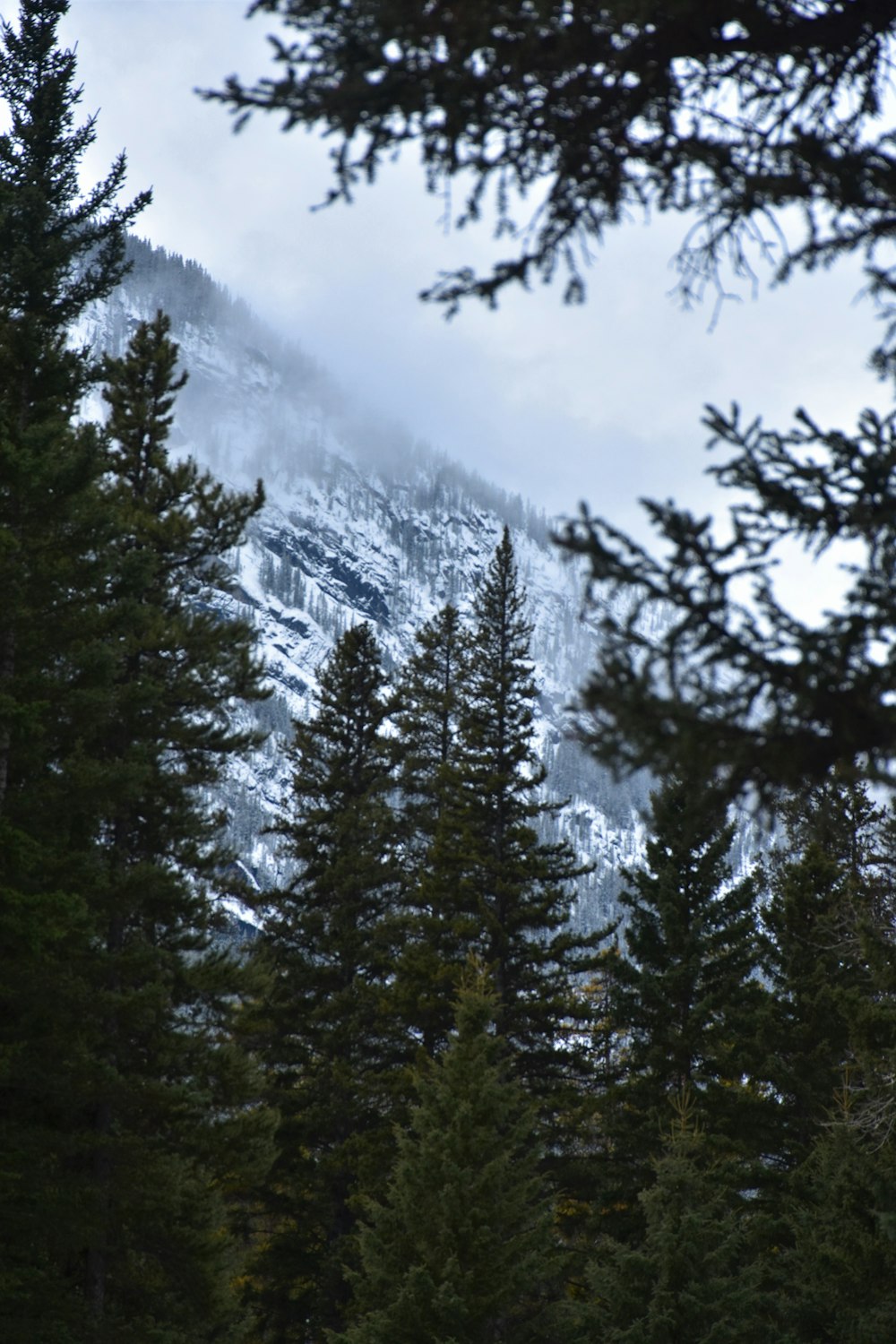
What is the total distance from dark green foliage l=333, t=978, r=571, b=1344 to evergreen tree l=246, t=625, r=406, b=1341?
6.62 meters

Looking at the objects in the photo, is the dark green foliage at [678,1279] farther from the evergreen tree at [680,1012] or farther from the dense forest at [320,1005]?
the evergreen tree at [680,1012]

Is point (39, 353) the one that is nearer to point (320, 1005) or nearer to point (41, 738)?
point (41, 738)

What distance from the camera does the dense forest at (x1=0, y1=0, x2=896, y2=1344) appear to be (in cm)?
1252

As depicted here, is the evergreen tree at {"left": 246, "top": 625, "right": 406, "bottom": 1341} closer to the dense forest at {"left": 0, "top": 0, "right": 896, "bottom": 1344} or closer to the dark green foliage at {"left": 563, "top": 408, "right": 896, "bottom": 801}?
the dense forest at {"left": 0, "top": 0, "right": 896, "bottom": 1344}

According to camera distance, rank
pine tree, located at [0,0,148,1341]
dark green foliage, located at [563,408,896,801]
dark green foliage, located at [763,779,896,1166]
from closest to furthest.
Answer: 1. dark green foliage, located at [563,408,896,801]
2. pine tree, located at [0,0,148,1341]
3. dark green foliage, located at [763,779,896,1166]

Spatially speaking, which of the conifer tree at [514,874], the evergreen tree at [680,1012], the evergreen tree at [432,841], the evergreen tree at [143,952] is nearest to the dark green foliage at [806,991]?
the evergreen tree at [680,1012]

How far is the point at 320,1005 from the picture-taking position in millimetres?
23953

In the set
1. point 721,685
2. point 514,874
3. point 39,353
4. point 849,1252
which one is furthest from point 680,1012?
point 721,685

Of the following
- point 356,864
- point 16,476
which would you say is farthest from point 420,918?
point 16,476

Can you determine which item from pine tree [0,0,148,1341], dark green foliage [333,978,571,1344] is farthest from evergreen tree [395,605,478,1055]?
pine tree [0,0,148,1341]

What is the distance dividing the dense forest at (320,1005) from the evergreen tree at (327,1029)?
0.30 feet

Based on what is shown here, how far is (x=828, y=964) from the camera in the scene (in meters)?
20.0

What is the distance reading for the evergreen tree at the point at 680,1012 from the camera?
1972 cm

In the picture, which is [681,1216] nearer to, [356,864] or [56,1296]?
[56,1296]
